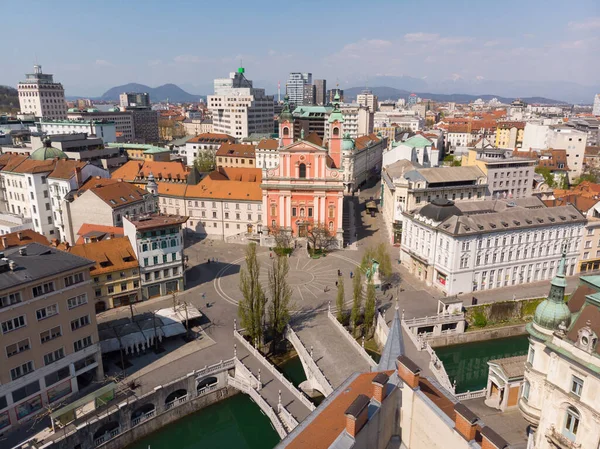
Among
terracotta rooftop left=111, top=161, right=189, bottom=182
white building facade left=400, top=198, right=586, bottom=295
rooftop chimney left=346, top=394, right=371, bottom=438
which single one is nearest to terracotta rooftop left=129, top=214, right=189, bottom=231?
white building facade left=400, top=198, right=586, bottom=295

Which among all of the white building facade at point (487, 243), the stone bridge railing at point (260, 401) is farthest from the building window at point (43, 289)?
the white building facade at point (487, 243)

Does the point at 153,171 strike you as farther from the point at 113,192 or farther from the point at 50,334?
the point at 50,334

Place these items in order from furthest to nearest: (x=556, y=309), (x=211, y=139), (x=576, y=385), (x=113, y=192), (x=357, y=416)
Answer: (x=211, y=139)
(x=113, y=192)
(x=556, y=309)
(x=576, y=385)
(x=357, y=416)

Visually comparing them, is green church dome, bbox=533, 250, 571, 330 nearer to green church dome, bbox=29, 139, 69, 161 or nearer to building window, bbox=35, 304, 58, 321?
building window, bbox=35, 304, 58, 321

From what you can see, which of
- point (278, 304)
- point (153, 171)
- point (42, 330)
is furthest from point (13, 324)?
point (153, 171)

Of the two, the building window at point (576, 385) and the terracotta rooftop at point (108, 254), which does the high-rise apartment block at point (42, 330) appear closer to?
the terracotta rooftop at point (108, 254)

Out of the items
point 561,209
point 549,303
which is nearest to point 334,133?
point 561,209
